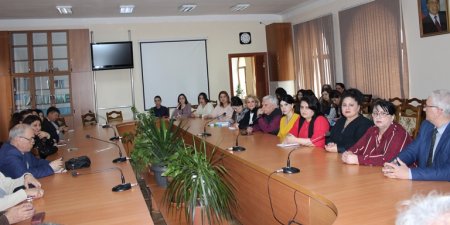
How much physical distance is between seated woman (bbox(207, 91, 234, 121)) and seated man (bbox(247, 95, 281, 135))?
211cm

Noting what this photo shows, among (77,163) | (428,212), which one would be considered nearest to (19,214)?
(77,163)

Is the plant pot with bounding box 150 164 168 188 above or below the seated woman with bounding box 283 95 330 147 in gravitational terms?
below

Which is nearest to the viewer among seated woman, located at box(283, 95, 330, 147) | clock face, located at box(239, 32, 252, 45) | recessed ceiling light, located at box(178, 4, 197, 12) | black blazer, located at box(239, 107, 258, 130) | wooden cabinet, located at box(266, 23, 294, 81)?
seated woman, located at box(283, 95, 330, 147)

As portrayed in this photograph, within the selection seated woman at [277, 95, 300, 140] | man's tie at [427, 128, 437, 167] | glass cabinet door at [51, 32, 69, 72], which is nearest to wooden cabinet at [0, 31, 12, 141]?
glass cabinet door at [51, 32, 69, 72]

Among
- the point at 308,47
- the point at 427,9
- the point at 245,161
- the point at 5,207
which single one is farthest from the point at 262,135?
the point at 308,47

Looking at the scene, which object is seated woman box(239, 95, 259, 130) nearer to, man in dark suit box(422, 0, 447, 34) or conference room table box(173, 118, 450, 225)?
conference room table box(173, 118, 450, 225)

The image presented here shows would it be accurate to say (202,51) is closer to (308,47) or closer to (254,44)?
(254,44)

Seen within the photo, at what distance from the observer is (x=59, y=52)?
27.8 ft

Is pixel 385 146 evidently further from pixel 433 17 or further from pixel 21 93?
pixel 21 93

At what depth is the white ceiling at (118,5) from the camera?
22.9ft

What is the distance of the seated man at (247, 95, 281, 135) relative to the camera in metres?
4.64

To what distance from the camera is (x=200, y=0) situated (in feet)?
24.6

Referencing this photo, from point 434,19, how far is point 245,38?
4.82 meters

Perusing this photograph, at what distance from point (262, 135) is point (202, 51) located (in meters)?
5.33
